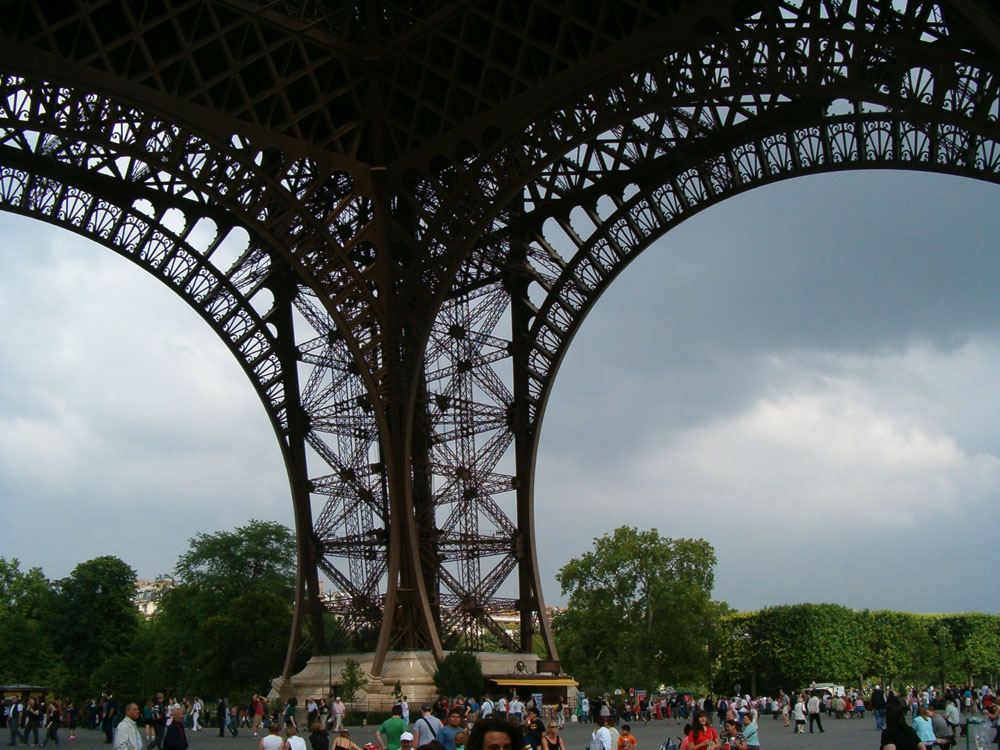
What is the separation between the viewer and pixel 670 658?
62.3 m

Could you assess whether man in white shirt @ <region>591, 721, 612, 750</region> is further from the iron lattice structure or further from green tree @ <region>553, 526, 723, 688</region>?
green tree @ <region>553, 526, 723, 688</region>

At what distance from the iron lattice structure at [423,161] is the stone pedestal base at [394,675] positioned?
0.54 metres

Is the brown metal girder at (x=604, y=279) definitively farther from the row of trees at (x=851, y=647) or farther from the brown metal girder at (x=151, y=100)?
the row of trees at (x=851, y=647)

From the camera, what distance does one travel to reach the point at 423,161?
28922 millimetres

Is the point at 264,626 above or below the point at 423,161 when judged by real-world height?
below

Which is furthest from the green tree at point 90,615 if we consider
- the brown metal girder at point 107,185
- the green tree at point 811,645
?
the brown metal girder at point 107,185

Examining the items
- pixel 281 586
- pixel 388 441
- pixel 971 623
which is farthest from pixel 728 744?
pixel 971 623

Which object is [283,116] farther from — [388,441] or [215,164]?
[388,441]

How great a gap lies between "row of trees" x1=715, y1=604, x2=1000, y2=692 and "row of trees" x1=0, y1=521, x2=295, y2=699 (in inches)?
1061

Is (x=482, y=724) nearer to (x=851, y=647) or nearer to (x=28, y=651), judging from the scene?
(x=28, y=651)

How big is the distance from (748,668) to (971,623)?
18.7 metres

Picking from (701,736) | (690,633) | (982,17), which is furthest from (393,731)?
(690,633)

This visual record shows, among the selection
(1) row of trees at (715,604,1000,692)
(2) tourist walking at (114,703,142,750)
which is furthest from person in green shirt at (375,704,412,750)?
(1) row of trees at (715,604,1000,692)

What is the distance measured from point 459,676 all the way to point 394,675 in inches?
85.5
